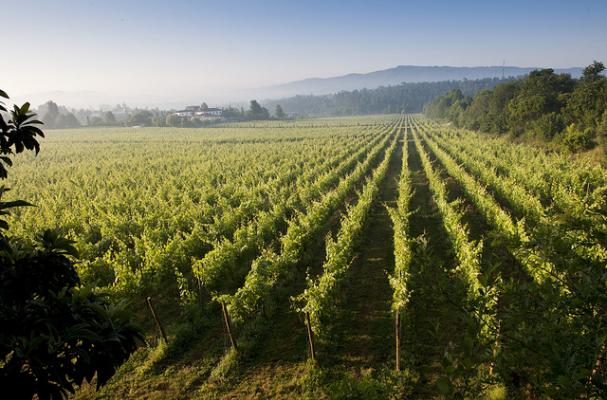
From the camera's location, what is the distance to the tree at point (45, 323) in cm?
245

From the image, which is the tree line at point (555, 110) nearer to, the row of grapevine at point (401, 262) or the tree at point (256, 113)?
the row of grapevine at point (401, 262)

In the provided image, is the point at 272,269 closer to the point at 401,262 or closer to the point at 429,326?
the point at 401,262

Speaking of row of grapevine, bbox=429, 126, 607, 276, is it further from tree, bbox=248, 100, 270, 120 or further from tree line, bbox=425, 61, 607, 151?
tree, bbox=248, 100, 270, 120

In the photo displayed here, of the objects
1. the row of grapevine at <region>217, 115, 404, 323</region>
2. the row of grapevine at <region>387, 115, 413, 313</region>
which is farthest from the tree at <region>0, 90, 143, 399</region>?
the row of grapevine at <region>387, 115, 413, 313</region>

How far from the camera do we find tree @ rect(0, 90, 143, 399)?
245 centimetres

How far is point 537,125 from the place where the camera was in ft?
138

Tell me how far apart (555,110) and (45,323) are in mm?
55802

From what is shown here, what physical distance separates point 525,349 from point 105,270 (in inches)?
489

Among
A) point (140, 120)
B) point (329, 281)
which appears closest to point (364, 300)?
point (329, 281)

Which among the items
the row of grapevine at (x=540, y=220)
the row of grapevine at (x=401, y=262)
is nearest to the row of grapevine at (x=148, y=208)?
the row of grapevine at (x=540, y=220)

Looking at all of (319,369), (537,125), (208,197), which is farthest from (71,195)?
(537,125)

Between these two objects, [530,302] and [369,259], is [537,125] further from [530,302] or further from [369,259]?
[530,302]

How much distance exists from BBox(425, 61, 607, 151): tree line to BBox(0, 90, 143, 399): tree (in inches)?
1608

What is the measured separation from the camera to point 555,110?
4475cm
